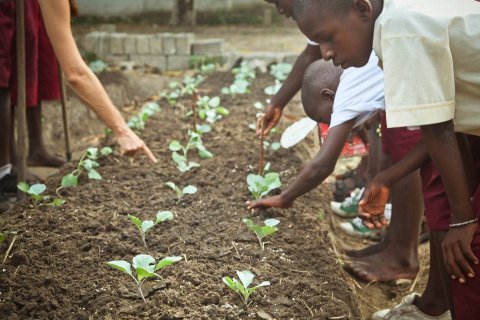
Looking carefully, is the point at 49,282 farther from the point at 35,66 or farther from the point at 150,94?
the point at 150,94

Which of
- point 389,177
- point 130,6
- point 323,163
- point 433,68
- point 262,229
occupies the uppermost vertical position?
point 433,68

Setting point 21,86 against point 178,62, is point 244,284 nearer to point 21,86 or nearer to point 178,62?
point 21,86

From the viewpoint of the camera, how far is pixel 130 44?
742 centimetres

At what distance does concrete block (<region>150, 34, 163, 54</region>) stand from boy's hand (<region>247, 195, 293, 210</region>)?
15.7 feet

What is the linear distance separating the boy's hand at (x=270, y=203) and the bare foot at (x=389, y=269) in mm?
641

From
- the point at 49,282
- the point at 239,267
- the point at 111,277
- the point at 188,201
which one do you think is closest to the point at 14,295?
the point at 49,282

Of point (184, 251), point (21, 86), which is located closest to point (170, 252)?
point (184, 251)

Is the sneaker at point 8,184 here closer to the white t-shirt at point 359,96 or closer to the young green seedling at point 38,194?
the young green seedling at point 38,194

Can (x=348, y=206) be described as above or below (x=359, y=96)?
below

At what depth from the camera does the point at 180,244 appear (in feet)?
8.48

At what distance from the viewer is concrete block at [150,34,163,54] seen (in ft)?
24.1

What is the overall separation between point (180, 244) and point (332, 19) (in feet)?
3.49

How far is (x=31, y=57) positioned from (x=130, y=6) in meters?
5.00

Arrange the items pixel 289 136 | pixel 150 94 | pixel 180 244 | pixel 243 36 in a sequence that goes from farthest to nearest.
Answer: pixel 243 36 → pixel 150 94 → pixel 289 136 → pixel 180 244
